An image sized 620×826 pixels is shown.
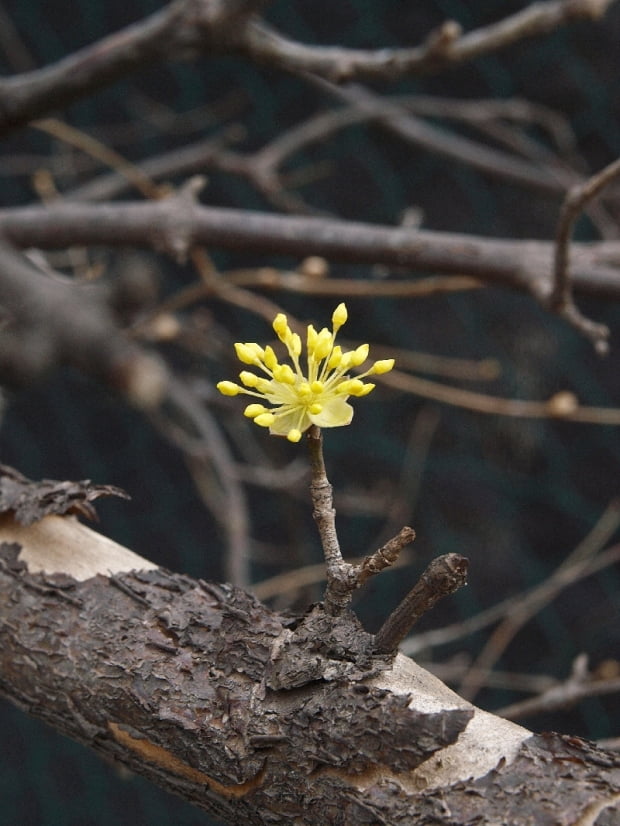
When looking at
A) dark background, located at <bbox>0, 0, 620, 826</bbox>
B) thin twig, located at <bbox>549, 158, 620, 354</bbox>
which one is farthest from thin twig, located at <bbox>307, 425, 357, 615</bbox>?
dark background, located at <bbox>0, 0, 620, 826</bbox>

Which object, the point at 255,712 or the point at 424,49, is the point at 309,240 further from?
the point at 255,712

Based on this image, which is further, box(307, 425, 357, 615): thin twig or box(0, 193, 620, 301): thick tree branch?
box(0, 193, 620, 301): thick tree branch

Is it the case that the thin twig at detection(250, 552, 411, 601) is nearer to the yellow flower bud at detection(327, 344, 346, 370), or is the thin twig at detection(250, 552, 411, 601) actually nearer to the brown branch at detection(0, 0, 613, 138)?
the brown branch at detection(0, 0, 613, 138)

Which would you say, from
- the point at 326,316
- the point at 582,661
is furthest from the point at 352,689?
the point at 326,316

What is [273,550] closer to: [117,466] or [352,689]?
[117,466]

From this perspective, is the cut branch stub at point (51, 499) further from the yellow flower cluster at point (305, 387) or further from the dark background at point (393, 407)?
the dark background at point (393, 407)

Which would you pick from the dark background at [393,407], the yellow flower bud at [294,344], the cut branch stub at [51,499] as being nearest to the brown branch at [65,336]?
the cut branch stub at [51,499]
